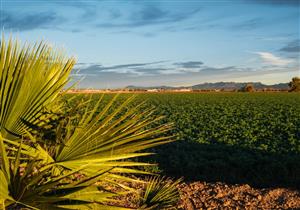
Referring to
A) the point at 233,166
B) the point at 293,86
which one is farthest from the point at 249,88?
the point at 233,166

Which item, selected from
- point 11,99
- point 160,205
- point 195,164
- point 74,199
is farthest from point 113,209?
point 195,164

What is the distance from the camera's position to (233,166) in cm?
1050

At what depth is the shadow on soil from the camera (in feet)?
31.1

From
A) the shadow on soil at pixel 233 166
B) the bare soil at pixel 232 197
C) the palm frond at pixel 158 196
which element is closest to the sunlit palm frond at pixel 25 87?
the palm frond at pixel 158 196

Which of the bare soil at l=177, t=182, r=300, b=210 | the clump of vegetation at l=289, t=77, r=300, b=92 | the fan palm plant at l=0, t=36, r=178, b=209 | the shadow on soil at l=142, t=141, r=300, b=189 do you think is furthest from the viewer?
the clump of vegetation at l=289, t=77, r=300, b=92

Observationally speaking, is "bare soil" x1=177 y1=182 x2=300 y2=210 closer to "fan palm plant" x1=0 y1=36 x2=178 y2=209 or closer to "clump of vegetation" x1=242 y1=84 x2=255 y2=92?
"fan palm plant" x1=0 y1=36 x2=178 y2=209

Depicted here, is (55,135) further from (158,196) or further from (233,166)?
(233,166)

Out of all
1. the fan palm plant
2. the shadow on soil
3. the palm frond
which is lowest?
the shadow on soil

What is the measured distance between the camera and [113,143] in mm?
3404

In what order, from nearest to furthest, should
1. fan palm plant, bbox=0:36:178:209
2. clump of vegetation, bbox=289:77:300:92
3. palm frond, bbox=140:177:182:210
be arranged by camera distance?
1. fan palm plant, bbox=0:36:178:209
2. palm frond, bbox=140:177:182:210
3. clump of vegetation, bbox=289:77:300:92

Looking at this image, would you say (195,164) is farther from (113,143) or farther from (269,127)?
(269,127)

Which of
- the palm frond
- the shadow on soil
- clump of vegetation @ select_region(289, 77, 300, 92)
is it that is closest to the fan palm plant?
the palm frond

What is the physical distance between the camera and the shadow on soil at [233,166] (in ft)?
31.1

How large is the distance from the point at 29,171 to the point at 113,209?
2.07 feet
